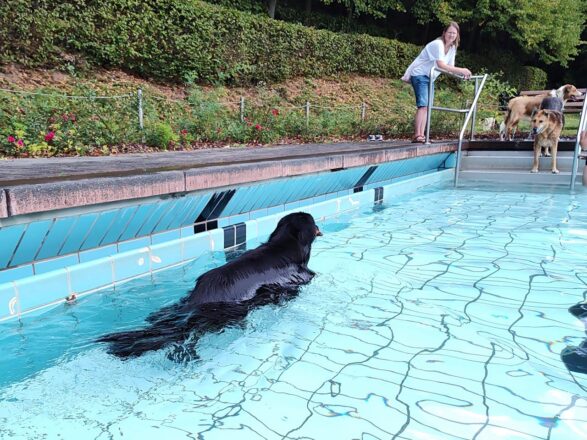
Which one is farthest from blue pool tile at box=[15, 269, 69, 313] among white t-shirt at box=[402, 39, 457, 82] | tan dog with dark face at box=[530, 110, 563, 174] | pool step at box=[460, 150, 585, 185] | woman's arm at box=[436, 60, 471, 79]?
pool step at box=[460, 150, 585, 185]

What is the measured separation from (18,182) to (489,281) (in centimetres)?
295

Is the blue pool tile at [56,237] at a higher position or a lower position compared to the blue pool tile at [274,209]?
higher

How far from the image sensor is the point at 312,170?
4859mm

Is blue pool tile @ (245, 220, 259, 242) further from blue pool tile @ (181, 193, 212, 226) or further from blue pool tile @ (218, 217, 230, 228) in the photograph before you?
blue pool tile @ (181, 193, 212, 226)

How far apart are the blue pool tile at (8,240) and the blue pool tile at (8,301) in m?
0.12

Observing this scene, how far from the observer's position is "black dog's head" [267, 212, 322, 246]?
3.06 m

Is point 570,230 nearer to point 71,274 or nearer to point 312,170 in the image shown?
point 312,170

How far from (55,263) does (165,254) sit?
75cm

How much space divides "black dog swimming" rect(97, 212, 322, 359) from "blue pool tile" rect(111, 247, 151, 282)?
54 cm

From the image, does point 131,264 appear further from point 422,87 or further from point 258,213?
point 422,87

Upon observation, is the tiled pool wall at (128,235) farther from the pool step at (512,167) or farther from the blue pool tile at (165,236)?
the pool step at (512,167)

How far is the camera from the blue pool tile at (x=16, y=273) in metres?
2.50

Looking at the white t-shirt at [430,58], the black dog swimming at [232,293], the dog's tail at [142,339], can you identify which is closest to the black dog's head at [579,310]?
the black dog swimming at [232,293]

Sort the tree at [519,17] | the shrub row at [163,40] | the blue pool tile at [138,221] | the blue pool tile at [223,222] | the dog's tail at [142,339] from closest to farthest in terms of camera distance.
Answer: the dog's tail at [142,339] < the blue pool tile at [138,221] < the blue pool tile at [223,222] < the shrub row at [163,40] < the tree at [519,17]
